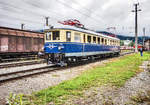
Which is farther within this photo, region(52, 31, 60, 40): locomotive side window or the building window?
the building window

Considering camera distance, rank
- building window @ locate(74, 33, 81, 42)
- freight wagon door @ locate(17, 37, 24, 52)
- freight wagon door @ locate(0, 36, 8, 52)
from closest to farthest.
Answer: building window @ locate(74, 33, 81, 42)
freight wagon door @ locate(0, 36, 8, 52)
freight wagon door @ locate(17, 37, 24, 52)

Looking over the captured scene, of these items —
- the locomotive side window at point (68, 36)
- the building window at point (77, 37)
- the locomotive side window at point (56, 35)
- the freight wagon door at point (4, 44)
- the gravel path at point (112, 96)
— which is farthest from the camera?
the freight wagon door at point (4, 44)

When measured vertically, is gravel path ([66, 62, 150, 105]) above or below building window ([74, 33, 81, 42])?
below

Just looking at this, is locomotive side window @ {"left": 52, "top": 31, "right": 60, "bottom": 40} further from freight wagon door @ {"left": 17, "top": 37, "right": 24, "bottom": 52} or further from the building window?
freight wagon door @ {"left": 17, "top": 37, "right": 24, "bottom": 52}

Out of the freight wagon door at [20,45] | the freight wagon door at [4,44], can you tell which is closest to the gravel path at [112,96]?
the freight wagon door at [4,44]

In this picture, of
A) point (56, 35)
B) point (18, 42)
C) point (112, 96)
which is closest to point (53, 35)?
point (56, 35)

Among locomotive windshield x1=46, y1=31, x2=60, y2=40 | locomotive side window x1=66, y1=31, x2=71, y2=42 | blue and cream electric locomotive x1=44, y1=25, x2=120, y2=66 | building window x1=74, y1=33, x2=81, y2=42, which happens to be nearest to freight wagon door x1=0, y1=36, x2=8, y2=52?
blue and cream electric locomotive x1=44, y1=25, x2=120, y2=66

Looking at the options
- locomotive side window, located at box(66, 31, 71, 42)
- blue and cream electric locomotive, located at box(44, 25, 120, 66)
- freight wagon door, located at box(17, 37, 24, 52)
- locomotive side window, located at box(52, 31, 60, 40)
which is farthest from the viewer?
freight wagon door, located at box(17, 37, 24, 52)

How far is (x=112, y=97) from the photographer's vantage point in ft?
13.4

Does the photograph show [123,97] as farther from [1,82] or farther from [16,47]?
[16,47]

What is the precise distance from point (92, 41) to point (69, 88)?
886cm

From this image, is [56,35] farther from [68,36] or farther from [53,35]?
[68,36]

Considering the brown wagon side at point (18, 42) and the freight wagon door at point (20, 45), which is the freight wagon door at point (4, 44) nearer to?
the brown wagon side at point (18, 42)

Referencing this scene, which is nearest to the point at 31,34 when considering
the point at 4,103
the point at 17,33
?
the point at 17,33
